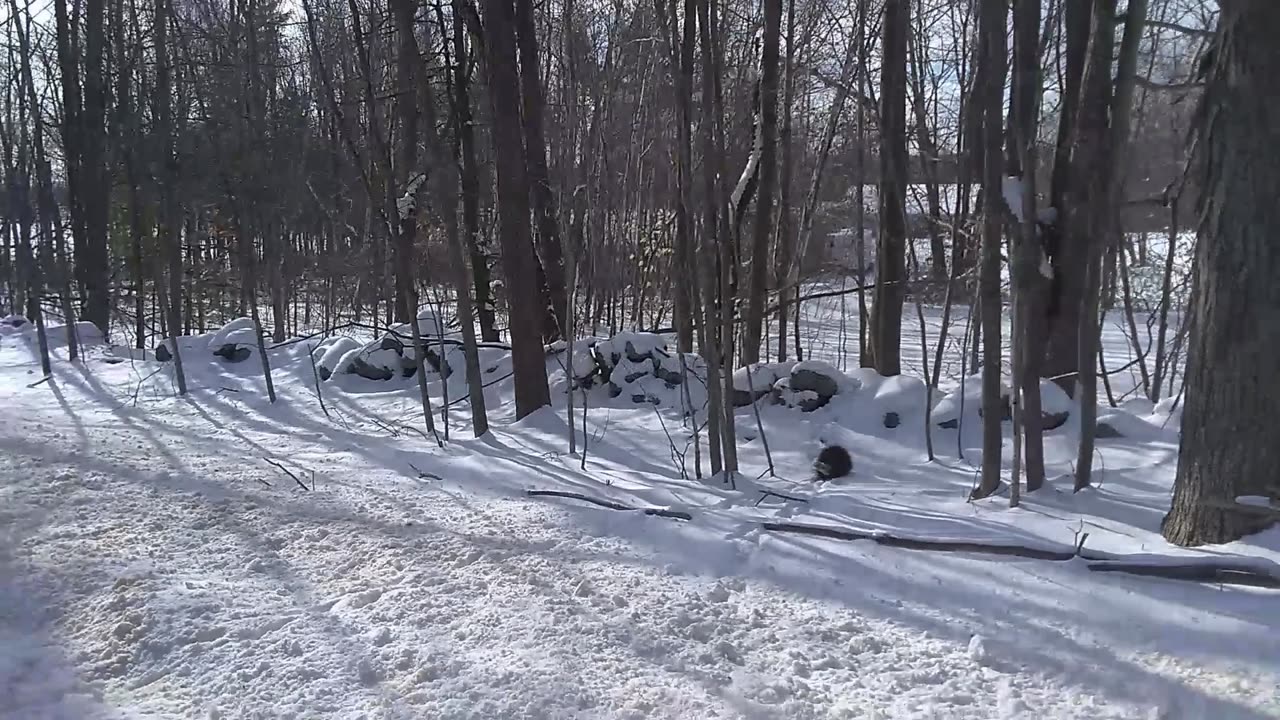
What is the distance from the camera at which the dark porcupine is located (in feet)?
25.2

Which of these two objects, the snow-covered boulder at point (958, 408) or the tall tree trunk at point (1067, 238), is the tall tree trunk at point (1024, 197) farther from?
the snow-covered boulder at point (958, 408)

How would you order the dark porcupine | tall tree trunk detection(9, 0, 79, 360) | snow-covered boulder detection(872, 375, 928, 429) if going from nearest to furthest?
the dark porcupine, snow-covered boulder detection(872, 375, 928, 429), tall tree trunk detection(9, 0, 79, 360)

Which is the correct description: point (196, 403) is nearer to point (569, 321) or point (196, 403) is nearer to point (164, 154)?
point (164, 154)

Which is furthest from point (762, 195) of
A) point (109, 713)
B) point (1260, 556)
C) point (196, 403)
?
point (109, 713)

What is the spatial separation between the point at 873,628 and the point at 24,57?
14648 millimetres

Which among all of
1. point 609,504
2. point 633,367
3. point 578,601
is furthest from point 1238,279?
point 633,367

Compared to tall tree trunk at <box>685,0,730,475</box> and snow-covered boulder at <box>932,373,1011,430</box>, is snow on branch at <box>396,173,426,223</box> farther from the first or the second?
snow-covered boulder at <box>932,373,1011,430</box>

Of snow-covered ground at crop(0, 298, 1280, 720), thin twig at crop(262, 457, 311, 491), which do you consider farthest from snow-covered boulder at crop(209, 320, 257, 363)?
thin twig at crop(262, 457, 311, 491)

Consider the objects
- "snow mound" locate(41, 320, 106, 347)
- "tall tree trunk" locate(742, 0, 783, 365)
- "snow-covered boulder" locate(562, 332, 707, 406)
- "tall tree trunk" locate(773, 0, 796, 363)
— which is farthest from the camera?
"snow mound" locate(41, 320, 106, 347)

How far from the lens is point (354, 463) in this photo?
715cm

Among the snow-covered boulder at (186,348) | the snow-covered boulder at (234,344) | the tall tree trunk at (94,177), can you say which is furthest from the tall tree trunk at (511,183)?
the tall tree trunk at (94,177)

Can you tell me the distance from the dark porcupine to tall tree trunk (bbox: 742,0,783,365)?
315 centimetres

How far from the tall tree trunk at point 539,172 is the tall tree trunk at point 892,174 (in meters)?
3.69

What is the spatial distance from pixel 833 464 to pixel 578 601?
423 centimetres
